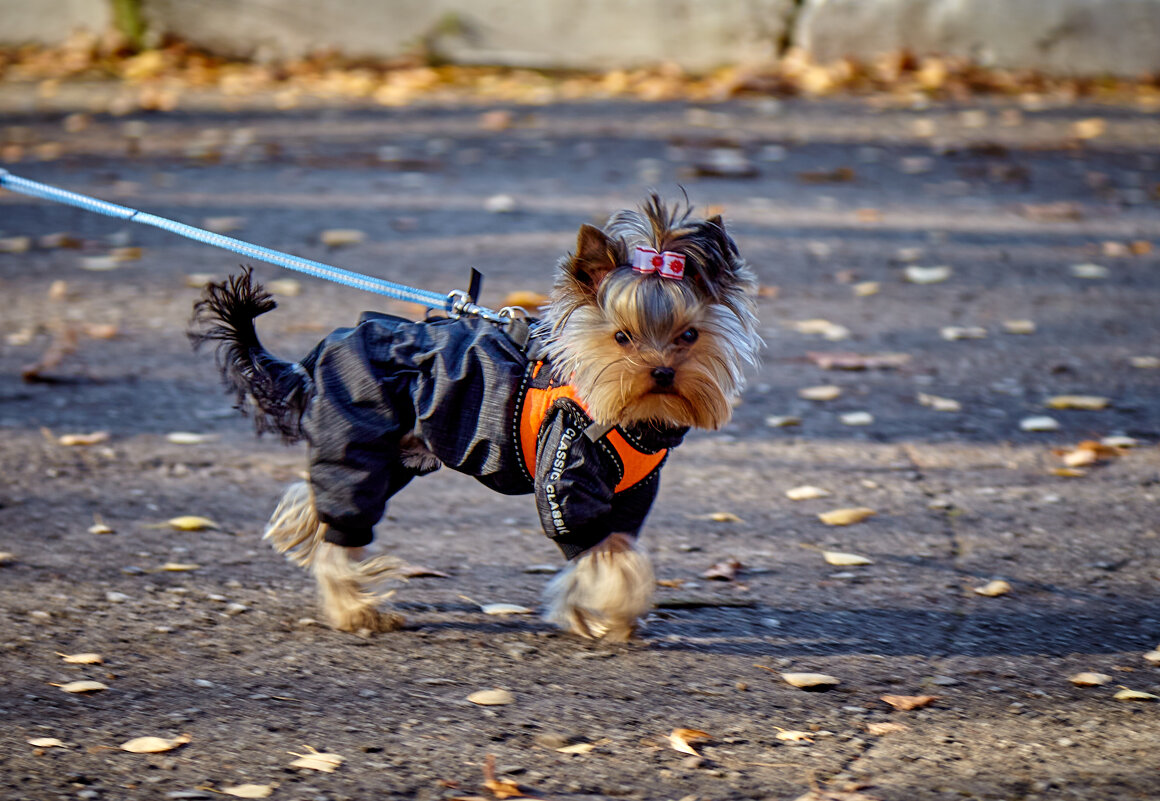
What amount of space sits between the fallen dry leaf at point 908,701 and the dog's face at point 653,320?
3.16 feet

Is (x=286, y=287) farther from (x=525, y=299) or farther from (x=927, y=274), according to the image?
(x=927, y=274)

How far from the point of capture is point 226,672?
3.44 m

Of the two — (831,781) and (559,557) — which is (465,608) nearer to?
(559,557)

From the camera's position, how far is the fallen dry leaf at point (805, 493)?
4777 millimetres

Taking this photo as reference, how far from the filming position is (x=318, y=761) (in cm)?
296

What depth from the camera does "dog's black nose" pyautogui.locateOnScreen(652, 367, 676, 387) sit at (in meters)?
3.25

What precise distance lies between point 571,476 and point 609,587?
384 millimetres

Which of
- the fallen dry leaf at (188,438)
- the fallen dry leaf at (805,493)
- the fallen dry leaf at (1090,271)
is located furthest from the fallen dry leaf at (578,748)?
the fallen dry leaf at (1090,271)

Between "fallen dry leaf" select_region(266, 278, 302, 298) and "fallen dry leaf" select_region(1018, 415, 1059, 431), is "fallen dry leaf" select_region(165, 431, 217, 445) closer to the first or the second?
"fallen dry leaf" select_region(266, 278, 302, 298)

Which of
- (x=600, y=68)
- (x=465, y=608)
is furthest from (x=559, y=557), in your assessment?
(x=600, y=68)

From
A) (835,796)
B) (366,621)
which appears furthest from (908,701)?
(366,621)

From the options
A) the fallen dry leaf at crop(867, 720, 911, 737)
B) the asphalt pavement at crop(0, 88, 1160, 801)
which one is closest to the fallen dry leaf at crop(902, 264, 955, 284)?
the asphalt pavement at crop(0, 88, 1160, 801)

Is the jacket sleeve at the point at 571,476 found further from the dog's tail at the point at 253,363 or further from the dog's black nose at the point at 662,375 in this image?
the dog's tail at the point at 253,363

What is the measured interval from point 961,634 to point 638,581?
110cm
